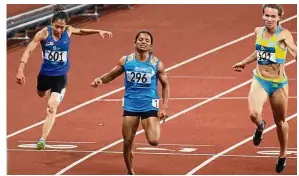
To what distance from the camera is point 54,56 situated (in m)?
15.2

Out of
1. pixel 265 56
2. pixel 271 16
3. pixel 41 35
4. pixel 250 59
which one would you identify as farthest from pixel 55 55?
pixel 271 16

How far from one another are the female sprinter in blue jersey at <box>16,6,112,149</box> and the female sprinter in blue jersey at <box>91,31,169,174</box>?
1.62m

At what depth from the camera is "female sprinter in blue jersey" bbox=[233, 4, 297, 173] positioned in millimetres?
13516

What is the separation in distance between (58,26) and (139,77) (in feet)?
6.88

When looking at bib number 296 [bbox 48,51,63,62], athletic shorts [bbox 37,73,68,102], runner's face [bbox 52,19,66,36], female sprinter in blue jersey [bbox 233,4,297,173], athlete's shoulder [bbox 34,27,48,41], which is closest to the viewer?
female sprinter in blue jersey [bbox 233,4,297,173]

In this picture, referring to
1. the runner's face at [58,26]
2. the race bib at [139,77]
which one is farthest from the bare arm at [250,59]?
the runner's face at [58,26]

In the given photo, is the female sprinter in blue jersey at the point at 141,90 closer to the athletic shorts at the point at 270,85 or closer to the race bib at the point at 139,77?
the race bib at the point at 139,77

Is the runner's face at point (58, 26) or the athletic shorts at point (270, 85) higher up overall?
the runner's face at point (58, 26)

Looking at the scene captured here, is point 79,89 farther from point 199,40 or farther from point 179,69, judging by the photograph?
point 199,40

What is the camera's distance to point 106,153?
51.2 ft

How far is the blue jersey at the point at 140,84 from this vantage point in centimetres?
1335

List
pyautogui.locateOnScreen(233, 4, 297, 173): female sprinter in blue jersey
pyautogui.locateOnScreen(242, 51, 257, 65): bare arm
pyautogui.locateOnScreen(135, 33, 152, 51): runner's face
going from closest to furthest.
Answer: pyautogui.locateOnScreen(135, 33, 152, 51): runner's face
pyautogui.locateOnScreen(233, 4, 297, 173): female sprinter in blue jersey
pyautogui.locateOnScreen(242, 51, 257, 65): bare arm

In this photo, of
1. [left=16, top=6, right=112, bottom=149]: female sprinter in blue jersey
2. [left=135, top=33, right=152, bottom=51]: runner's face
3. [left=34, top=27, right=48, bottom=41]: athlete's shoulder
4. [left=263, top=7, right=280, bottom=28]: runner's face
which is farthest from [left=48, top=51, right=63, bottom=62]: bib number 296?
[left=263, top=7, right=280, bottom=28]: runner's face

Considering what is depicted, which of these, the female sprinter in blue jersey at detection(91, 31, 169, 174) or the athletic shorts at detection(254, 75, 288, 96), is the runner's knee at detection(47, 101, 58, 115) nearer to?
the female sprinter in blue jersey at detection(91, 31, 169, 174)
